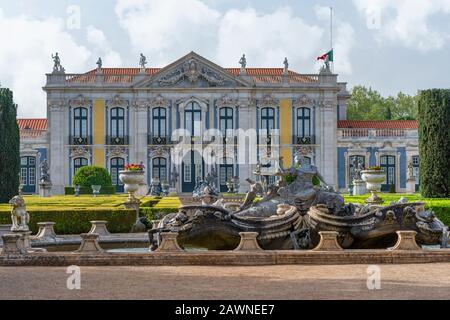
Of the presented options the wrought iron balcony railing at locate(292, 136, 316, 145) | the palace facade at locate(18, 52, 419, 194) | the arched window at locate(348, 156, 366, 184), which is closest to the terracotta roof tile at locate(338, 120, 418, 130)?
the palace facade at locate(18, 52, 419, 194)

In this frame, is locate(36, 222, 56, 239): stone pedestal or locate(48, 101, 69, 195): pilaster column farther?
locate(48, 101, 69, 195): pilaster column

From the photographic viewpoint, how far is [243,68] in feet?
175

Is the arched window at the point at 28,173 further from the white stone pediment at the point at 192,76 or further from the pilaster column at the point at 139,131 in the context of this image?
the white stone pediment at the point at 192,76

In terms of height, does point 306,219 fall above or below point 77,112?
below

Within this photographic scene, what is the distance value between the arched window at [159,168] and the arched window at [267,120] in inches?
253

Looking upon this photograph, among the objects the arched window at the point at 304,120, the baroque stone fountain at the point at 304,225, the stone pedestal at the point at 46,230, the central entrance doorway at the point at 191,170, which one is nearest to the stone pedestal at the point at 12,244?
the baroque stone fountain at the point at 304,225

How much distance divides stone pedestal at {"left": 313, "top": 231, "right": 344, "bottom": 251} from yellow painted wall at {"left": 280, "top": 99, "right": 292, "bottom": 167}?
1504 inches

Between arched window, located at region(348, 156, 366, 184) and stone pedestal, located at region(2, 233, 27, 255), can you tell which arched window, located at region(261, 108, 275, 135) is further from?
stone pedestal, located at region(2, 233, 27, 255)

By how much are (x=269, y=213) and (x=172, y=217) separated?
75.1 inches

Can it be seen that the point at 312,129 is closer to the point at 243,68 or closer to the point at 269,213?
the point at 243,68

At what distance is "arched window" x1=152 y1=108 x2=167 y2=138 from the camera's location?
2095 inches

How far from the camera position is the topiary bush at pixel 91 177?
47906 mm
